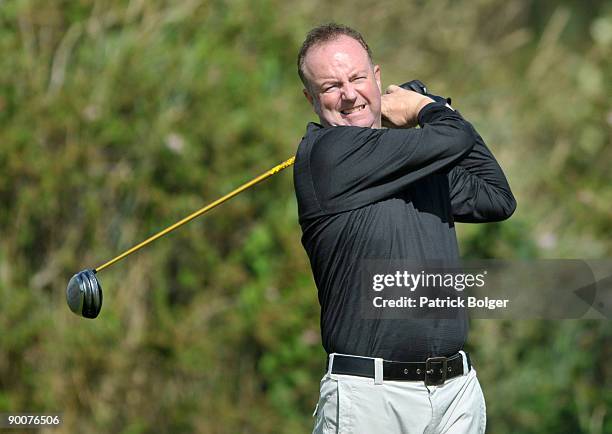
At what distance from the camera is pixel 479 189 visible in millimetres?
3539

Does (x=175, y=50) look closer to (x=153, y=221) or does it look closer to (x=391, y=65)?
(x=153, y=221)

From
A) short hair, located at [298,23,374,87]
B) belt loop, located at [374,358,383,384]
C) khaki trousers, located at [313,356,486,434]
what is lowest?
khaki trousers, located at [313,356,486,434]

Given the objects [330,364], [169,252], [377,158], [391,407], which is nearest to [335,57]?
[377,158]

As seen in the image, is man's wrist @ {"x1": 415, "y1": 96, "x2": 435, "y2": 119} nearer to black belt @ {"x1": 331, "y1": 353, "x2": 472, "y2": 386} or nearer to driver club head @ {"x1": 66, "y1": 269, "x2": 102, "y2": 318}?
black belt @ {"x1": 331, "y1": 353, "x2": 472, "y2": 386}

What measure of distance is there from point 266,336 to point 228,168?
0.93m

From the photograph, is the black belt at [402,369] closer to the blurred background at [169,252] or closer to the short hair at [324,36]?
the short hair at [324,36]

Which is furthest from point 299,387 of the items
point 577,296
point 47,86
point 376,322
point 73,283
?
point 376,322

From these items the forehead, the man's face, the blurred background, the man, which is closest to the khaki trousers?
the man

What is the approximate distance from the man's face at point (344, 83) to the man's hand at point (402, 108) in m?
0.08

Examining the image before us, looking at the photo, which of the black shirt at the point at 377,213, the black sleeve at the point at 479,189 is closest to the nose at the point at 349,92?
the black shirt at the point at 377,213

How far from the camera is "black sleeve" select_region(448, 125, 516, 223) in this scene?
352cm

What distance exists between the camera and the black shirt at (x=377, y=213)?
125 inches

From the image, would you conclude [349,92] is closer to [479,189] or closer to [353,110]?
[353,110]

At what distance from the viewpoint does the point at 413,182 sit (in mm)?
3197
